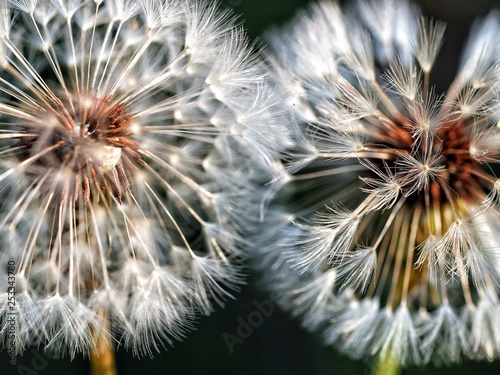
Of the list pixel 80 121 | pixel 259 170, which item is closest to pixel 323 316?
pixel 259 170

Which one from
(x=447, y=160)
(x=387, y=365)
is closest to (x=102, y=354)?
(x=387, y=365)

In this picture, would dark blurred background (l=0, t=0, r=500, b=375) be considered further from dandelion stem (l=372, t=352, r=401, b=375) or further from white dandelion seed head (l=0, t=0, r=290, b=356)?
white dandelion seed head (l=0, t=0, r=290, b=356)

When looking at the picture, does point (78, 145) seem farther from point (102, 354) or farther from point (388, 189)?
point (388, 189)

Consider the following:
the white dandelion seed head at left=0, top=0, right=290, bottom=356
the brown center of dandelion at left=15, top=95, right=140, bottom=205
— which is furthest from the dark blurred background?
the brown center of dandelion at left=15, top=95, right=140, bottom=205

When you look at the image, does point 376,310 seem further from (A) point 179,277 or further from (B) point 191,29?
(B) point 191,29

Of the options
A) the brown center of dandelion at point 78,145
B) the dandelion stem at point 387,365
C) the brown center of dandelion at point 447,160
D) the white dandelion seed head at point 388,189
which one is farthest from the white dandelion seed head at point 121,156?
the dandelion stem at point 387,365

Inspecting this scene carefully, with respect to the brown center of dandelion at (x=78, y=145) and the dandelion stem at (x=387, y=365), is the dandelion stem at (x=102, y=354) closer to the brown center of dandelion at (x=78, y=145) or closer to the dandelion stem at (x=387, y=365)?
the brown center of dandelion at (x=78, y=145)
